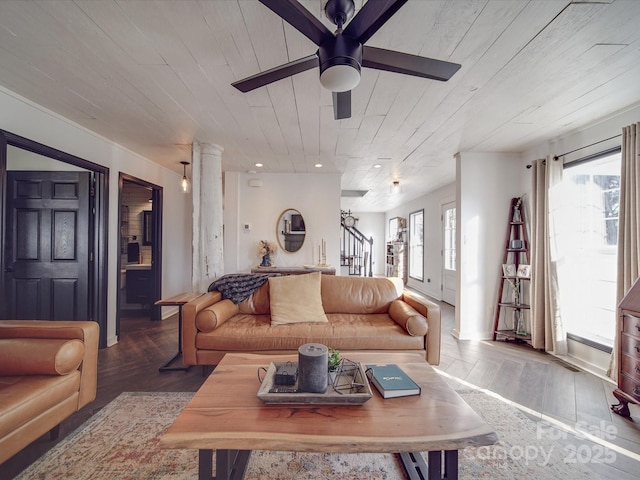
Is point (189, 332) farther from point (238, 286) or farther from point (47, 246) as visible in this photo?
point (47, 246)

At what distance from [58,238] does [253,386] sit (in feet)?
10.2

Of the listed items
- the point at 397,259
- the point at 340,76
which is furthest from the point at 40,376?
the point at 397,259

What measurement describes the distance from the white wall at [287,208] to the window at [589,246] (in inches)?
117

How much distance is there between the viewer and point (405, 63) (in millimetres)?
1376

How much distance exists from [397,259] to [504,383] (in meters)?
6.42

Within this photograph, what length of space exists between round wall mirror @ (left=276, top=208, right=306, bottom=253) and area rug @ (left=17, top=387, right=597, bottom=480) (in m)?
3.16

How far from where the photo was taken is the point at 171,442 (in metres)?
0.99

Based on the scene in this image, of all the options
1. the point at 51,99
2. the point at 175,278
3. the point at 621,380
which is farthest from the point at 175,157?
the point at 621,380

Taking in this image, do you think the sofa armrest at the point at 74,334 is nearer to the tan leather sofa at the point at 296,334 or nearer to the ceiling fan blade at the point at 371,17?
the tan leather sofa at the point at 296,334

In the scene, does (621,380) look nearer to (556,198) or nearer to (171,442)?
(556,198)

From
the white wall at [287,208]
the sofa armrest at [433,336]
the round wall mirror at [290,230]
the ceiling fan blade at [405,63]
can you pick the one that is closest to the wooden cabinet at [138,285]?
the white wall at [287,208]

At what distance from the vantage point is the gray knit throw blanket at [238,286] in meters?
2.94

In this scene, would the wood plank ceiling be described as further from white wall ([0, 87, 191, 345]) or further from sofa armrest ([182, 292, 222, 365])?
sofa armrest ([182, 292, 222, 365])

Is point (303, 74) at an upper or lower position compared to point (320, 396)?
upper
